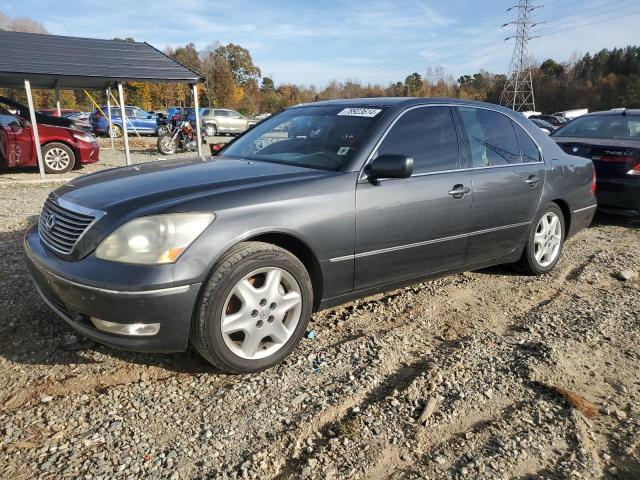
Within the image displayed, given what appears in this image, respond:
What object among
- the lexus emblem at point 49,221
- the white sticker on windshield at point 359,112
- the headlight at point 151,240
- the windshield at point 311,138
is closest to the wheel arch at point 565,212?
the white sticker on windshield at point 359,112

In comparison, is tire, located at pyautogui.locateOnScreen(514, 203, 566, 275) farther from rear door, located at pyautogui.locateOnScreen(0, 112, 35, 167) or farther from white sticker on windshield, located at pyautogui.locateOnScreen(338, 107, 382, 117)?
rear door, located at pyautogui.locateOnScreen(0, 112, 35, 167)

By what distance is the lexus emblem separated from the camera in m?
2.85

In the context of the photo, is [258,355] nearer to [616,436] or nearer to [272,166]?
[272,166]

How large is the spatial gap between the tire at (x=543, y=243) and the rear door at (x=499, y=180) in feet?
0.68

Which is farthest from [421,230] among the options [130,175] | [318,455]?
[130,175]

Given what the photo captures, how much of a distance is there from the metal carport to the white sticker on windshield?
854 centimetres

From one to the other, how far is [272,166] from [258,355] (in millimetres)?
1300

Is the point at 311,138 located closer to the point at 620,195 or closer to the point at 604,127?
the point at 620,195

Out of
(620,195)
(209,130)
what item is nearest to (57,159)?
(209,130)

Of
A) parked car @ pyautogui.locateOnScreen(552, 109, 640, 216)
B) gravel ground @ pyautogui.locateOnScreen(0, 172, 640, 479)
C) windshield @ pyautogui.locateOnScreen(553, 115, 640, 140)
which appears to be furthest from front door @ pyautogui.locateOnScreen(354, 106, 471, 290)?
windshield @ pyautogui.locateOnScreen(553, 115, 640, 140)

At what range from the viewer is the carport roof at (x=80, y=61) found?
33.8 ft

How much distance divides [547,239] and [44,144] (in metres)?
10.6

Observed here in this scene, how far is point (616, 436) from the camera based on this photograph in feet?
7.68

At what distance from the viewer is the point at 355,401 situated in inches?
101
